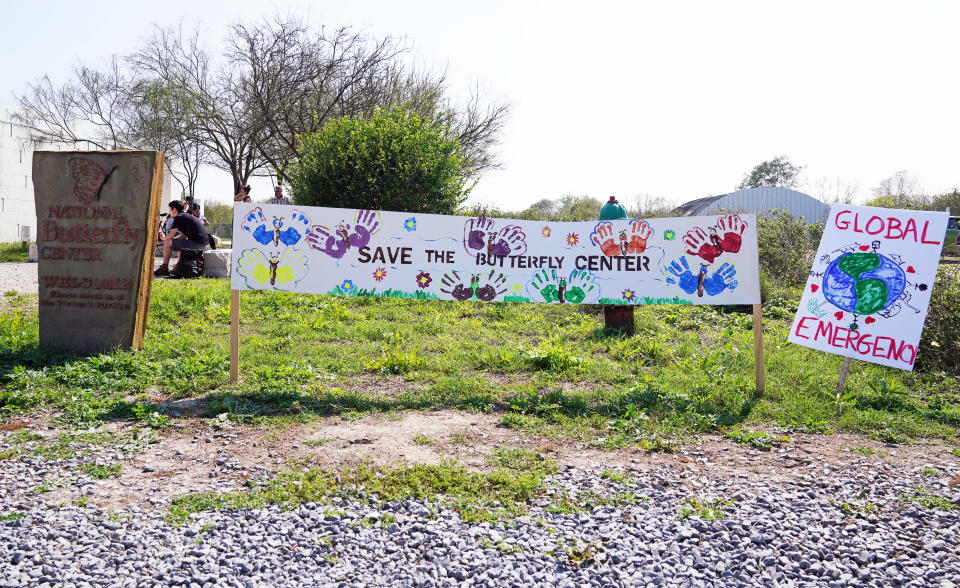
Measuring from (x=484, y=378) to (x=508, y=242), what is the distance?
129 cm

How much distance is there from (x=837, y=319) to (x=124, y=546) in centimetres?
550

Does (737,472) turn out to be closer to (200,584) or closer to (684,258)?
(684,258)

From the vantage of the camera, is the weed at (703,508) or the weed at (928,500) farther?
the weed at (928,500)

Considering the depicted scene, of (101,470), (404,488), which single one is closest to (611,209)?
(404,488)

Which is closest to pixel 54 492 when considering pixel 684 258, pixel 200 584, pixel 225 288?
pixel 200 584

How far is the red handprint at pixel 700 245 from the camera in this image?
18.4 ft

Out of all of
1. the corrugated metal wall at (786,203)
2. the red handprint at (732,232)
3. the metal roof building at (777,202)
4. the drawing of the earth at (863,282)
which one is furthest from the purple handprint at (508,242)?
the corrugated metal wall at (786,203)

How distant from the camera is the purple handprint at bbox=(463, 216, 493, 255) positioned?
5.77m

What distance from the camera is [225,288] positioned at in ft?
31.4

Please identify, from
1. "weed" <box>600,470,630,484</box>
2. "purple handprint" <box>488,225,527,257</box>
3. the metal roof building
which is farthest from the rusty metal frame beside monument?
the metal roof building

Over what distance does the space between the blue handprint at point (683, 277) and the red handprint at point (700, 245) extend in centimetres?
12

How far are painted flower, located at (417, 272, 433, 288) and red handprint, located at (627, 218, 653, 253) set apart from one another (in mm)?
1883

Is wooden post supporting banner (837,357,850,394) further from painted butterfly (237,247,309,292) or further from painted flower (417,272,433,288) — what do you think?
painted butterfly (237,247,309,292)

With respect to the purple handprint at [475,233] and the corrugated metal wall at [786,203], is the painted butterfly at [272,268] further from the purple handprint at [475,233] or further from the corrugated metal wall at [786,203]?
the corrugated metal wall at [786,203]
